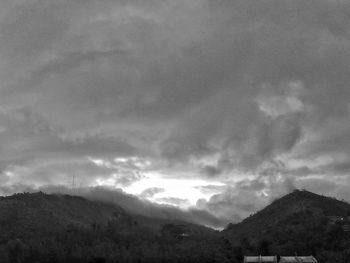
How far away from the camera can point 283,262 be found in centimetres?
18912

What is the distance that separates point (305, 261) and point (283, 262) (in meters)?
8.54

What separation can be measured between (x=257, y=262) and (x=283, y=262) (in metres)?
9.76

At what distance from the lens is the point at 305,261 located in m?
190

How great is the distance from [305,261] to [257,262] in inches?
720

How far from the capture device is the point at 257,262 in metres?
188
